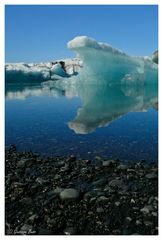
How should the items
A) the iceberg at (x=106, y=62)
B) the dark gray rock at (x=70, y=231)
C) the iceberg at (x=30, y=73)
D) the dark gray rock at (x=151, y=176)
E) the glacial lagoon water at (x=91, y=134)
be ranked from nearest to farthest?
the dark gray rock at (x=70, y=231), the dark gray rock at (x=151, y=176), the glacial lagoon water at (x=91, y=134), the iceberg at (x=106, y=62), the iceberg at (x=30, y=73)

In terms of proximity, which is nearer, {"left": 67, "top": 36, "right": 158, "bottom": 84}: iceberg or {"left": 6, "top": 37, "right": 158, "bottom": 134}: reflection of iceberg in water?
{"left": 6, "top": 37, "right": 158, "bottom": 134}: reflection of iceberg in water

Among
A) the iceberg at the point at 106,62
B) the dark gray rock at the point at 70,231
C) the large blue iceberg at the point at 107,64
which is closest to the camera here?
the dark gray rock at the point at 70,231

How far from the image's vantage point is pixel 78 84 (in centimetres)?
3566

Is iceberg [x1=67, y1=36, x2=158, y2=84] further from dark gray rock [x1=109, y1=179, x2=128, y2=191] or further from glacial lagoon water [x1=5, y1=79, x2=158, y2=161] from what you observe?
dark gray rock [x1=109, y1=179, x2=128, y2=191]

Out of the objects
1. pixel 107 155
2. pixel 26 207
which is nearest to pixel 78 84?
pixel 107 155

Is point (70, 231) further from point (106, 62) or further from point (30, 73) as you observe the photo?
point (30, 73)

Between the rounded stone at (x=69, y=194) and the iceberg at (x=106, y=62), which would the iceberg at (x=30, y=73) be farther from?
the rounded stone at (x=69, y=194)

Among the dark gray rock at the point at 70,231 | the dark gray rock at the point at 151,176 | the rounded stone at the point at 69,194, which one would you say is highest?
the dark gray rock at the point at 151,176

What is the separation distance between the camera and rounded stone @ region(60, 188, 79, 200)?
445cm

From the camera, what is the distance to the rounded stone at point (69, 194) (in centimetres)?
445

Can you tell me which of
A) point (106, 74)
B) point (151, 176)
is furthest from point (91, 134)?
point (106, 74)

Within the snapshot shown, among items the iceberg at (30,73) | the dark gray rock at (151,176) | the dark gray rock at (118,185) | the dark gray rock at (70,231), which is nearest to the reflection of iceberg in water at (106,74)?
the iceberg at (30,73)

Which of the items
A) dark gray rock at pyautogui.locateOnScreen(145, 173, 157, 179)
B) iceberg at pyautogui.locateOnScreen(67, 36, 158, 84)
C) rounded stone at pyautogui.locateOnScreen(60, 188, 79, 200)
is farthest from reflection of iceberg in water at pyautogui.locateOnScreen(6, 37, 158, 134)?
rounded stone at pyautogui.locateOnScreen(60, 188, 79, 200)

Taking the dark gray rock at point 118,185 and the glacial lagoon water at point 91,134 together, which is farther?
the glacial lagoon water at point 91,134
